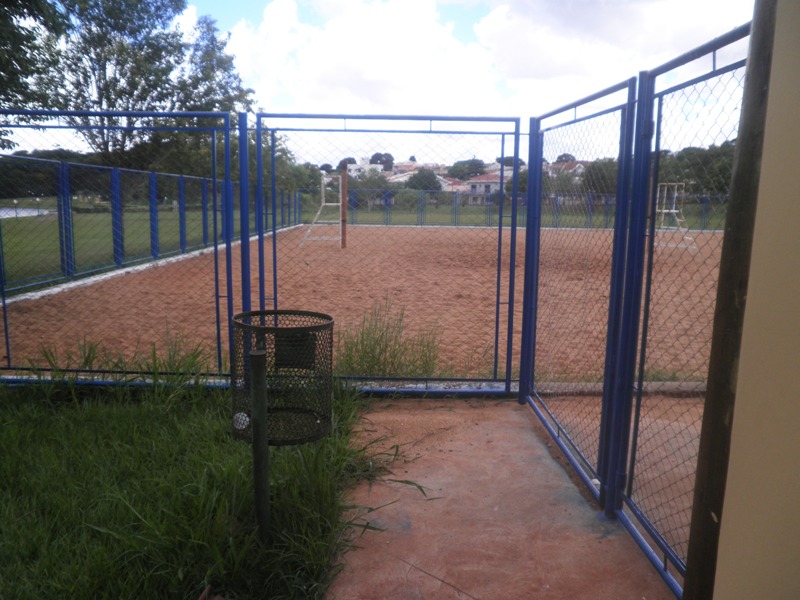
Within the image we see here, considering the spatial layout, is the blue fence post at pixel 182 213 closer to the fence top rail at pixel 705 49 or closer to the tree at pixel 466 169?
the tree at pixel 466 169

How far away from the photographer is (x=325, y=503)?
3.20 meters

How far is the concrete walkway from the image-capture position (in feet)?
9.34

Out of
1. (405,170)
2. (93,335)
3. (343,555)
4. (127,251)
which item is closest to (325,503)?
(343,555)

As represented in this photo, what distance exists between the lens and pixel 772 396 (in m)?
1.75

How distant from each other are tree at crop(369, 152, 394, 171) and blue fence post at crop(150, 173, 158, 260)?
1100 centimetres

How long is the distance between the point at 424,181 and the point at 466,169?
0.58 m

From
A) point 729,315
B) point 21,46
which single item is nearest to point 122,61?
point 21,46

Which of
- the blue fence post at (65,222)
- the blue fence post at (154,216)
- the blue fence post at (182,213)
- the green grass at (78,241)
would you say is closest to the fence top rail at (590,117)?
the green grass at (78,241)

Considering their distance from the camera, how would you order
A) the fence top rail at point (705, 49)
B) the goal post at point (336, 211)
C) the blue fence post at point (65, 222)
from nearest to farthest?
the fence top rail at point (705, 49) < the goal post at point (336, 211) < the blue fence post at point (65, 222)

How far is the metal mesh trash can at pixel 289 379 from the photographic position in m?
3.09

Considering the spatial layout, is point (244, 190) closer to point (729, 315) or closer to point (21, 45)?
point (729, 315)

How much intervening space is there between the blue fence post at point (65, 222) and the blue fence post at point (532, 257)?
972cm

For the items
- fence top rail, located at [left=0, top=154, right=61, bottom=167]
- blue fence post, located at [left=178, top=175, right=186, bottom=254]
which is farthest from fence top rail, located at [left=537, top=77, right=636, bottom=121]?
blue fence post, located at [left=178, top=175, right=186, bottom=254]

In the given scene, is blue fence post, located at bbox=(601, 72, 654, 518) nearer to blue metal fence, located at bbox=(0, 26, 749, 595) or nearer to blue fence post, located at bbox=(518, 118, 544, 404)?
blue metal fence, located at bbox=(0, 26, 749, 595)
